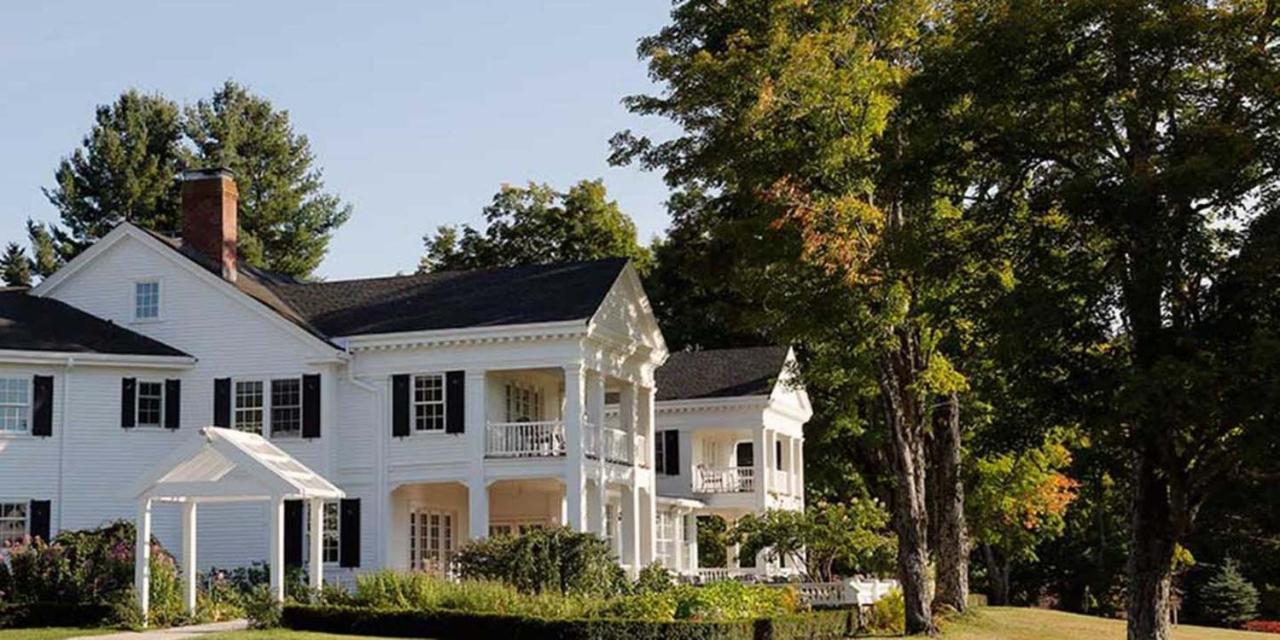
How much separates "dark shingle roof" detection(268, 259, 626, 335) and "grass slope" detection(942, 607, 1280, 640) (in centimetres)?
1106

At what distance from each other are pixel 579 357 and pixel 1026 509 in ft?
56.1

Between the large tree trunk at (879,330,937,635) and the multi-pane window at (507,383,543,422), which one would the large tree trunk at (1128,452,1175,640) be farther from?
the multi-pane window at (507,383,543,422)

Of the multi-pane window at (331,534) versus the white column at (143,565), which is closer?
the white column at (143,565)

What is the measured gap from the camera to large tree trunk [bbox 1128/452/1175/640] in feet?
87.8

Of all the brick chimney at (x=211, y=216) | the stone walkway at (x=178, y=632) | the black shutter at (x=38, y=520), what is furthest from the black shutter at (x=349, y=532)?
the stone walkway at (x=178, y=632)

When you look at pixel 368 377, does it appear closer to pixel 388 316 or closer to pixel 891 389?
pixel 388 316

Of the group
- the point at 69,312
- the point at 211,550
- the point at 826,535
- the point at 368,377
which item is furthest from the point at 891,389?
the point at 69,312

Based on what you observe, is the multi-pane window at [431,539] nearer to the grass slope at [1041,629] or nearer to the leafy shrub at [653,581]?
the leafy shrub at [653,581]

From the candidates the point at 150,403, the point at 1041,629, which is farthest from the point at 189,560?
the point at 1041,629

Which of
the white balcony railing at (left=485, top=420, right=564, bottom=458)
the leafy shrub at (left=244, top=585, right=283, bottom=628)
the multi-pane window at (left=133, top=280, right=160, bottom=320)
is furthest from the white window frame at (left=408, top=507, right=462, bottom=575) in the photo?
the leafy shrub at (left=244, top=585, right=283, bottom=628)

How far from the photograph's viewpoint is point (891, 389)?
34.5 metres

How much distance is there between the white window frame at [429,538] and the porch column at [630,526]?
4184 millimetres

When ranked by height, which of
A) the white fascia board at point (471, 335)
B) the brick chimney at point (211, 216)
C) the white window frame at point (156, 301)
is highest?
the brick chimney at point (211, 216)

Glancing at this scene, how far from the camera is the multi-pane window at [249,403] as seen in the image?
37719 mm
